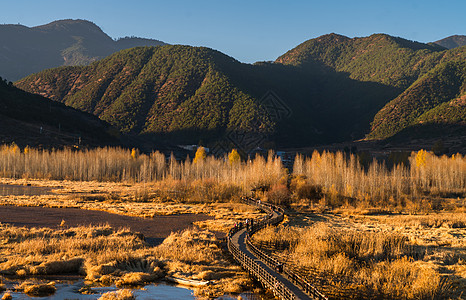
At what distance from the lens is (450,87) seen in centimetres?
16262

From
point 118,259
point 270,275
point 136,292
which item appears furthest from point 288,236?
point 136,292

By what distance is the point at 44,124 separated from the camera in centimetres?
12769

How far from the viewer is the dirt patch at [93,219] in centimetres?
3869

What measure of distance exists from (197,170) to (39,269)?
62.4 m

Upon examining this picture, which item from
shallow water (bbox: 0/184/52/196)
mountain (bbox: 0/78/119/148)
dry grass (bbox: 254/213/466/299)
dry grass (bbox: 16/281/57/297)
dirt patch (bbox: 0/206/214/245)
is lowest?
shallow water (bbox: 0/184/52/196)

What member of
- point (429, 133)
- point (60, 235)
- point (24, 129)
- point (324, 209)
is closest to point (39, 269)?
point (60, 235)

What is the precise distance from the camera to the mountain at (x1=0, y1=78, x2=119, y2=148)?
4594 inches

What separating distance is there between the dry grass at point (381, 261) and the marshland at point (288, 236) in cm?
8

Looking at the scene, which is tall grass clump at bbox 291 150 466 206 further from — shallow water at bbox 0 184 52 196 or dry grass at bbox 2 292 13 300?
dry grass at bbox 2 292 13 300

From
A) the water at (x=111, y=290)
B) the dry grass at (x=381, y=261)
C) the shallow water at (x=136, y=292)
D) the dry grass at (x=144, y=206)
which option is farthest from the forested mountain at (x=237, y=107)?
the water at (x=111, y=290)

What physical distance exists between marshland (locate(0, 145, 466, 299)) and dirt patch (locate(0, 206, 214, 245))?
124 centimetres

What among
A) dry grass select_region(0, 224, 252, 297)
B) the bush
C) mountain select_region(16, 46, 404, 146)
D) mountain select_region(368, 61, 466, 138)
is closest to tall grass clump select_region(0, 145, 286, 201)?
the bush

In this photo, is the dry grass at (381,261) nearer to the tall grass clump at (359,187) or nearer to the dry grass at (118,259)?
the dry grass at (118,259)

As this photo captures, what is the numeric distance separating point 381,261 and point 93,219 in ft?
92.8
